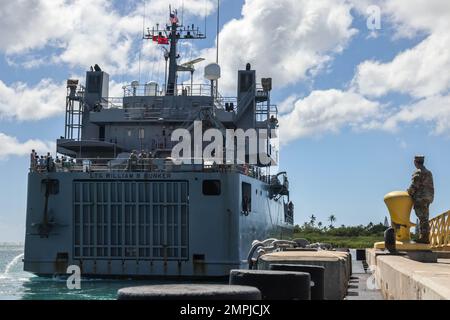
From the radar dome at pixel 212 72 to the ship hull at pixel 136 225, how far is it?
9.86 m

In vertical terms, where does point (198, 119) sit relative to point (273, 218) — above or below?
above

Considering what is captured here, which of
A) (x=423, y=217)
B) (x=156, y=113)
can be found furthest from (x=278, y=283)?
(x=156, y=113)

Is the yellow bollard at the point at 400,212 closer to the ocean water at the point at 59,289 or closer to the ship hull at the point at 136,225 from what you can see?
the ocean water at the point at 59,289

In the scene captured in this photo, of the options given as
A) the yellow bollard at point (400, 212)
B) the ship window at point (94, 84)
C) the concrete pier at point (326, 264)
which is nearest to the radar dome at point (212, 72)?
the ship window at point (94, 84)

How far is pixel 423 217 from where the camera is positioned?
14.1 metres

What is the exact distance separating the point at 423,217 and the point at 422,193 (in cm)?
54

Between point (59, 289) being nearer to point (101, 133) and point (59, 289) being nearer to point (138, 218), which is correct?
point (138, 218)

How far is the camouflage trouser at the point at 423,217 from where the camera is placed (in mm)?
13880

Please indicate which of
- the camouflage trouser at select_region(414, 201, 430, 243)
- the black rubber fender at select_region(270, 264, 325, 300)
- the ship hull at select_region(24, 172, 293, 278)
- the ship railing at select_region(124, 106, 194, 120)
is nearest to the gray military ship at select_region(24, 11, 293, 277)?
the ship hull at select_region(24, 172, 293, 278)

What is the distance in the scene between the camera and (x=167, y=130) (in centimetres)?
3169

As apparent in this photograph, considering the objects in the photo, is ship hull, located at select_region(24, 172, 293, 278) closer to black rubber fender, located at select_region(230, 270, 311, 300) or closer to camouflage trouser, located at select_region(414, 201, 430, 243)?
camouflage trouser, located at select_region(414, 201, 430, 243)

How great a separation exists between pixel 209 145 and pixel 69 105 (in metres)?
7.58
